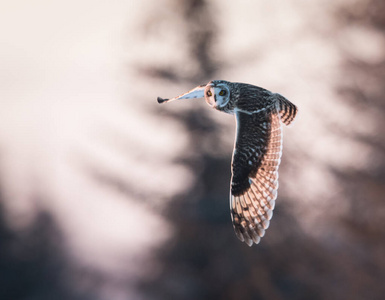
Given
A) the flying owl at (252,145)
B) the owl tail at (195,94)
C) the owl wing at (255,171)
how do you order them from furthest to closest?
the owl wing at (255,171) < the flying owl at (252,145) < the owl tail at (195,94)

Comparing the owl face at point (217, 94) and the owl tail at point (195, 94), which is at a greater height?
the owl face at point (217, 94)

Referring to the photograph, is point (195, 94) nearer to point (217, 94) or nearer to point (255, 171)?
point (217, 94)

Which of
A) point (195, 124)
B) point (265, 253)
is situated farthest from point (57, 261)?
point (195, 124)

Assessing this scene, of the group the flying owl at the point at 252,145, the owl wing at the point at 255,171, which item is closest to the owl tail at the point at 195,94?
the flying owl at the point at 252,145

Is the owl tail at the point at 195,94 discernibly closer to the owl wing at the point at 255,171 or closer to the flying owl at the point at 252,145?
the flying owl at the point at 252,145

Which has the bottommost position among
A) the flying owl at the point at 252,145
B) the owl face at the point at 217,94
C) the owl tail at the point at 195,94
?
the owl tail at the point at 195,94

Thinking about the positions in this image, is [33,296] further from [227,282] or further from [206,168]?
[206,168]
